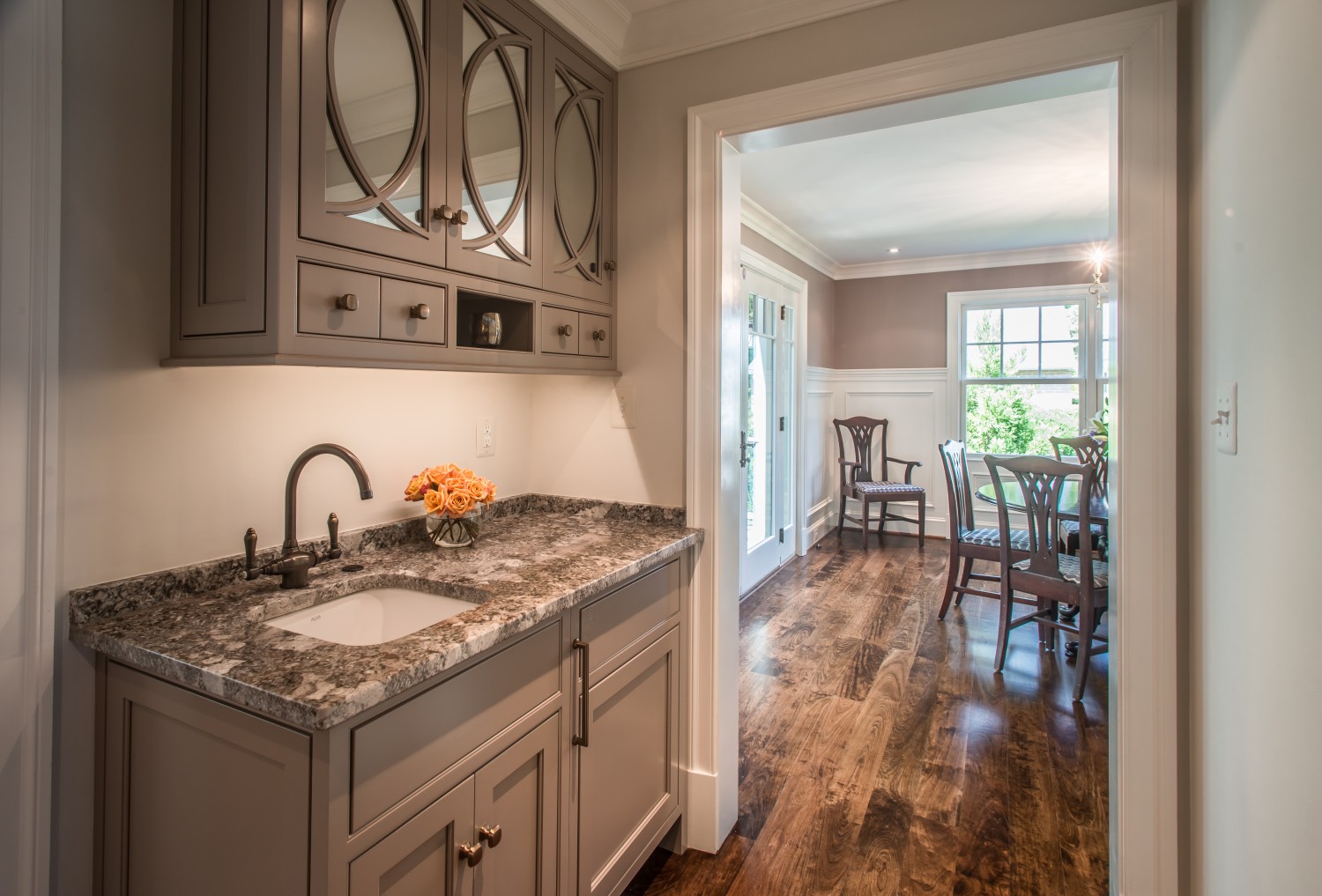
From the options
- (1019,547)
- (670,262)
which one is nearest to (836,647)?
(1019,547)

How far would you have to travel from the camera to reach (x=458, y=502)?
5.62 feet

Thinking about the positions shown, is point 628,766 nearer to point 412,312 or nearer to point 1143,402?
point 412,312

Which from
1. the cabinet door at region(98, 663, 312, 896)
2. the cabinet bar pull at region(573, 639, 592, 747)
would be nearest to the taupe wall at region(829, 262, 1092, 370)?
the cabinet bar pull at region(573, 639, 592, 747)

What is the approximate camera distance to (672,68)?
201 cm

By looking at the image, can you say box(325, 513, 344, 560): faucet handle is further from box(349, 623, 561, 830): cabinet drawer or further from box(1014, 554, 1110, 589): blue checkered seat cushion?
box(1014, 554, 1110, 589): blue checkered seat cushion

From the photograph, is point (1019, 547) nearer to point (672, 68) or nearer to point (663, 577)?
point (663, 577)

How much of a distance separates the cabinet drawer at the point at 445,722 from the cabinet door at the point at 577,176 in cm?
97

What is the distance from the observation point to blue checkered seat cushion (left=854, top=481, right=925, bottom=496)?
5602mm

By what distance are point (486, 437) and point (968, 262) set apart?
17.1 feet

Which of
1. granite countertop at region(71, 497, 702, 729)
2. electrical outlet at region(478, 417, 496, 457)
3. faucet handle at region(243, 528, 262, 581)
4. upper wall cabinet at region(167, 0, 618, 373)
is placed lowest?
granite countertop at region(71, 497, 702, 729)

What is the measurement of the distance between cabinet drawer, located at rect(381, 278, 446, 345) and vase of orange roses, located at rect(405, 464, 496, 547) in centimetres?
41

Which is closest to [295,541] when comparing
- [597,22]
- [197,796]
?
[197,796]

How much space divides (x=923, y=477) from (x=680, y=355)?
16.0ft

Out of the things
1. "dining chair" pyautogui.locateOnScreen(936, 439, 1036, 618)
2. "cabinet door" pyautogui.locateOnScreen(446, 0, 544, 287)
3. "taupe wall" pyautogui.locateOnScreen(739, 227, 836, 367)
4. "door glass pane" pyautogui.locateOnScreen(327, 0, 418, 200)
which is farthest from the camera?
"taupe wall" pyautogui.locateOnScreen(739, 227, 836, 367)
